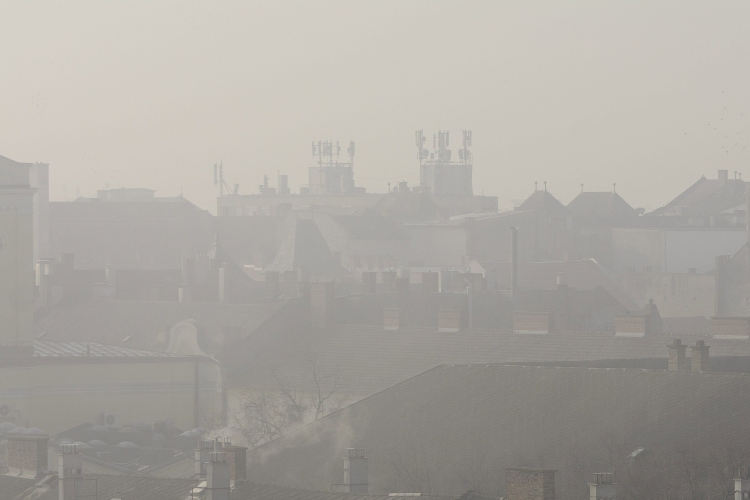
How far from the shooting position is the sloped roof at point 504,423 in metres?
33.1

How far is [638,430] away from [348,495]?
9.22 m

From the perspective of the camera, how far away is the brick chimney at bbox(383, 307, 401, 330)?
57.4 m

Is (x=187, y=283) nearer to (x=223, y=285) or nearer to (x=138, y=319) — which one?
(x=223, y=285)

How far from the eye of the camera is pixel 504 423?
118 feet

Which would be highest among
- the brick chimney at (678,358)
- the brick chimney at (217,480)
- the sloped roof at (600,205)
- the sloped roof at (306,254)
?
the sloped roof at (600,205)

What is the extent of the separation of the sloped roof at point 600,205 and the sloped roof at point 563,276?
40.2 metres

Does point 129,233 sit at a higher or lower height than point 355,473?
higher

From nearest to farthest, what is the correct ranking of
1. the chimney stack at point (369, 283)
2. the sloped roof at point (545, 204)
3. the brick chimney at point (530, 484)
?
the brick chimney at point (530, 484)
the chimney stack at point (369, 283)
the sloped roof at point (545, 204)

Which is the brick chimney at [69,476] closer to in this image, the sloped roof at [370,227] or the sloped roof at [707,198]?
the sloped roof at [370,227]

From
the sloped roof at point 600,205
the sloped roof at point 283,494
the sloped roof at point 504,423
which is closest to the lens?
the sloped roof at point 283,494

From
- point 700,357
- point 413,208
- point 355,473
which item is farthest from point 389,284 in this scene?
point 413,208

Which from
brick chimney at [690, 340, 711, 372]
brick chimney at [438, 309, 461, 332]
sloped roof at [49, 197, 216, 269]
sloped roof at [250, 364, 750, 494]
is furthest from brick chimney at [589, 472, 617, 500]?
sloped roof at [49, 197, 216, 269]

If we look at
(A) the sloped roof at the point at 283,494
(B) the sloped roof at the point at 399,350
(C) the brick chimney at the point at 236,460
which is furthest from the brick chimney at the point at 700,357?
(A) the sloped roof at the point at 283,494

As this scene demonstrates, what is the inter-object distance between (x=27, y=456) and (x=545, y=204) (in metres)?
82.9
